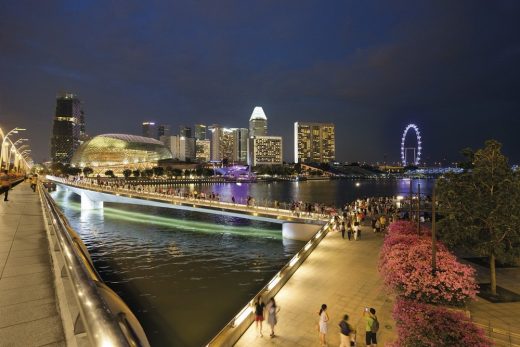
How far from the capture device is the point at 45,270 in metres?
6.10

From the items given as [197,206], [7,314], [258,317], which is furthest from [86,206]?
[7,314]

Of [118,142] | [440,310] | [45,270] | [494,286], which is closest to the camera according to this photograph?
[45,270]

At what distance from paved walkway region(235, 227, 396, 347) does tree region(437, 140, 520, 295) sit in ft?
13.4

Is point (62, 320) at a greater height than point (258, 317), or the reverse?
point (62, 320)

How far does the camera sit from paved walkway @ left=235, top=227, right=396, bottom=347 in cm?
1065

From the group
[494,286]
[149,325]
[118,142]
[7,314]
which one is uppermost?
[118,142]

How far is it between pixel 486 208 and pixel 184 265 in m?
18.8

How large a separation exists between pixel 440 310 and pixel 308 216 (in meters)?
26.4

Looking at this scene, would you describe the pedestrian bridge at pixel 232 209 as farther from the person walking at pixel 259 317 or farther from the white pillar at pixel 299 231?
the person walking at pixel 259 317

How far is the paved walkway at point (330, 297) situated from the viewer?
1065 centimetres

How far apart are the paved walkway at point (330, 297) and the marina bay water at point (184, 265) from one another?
3567 millimetres

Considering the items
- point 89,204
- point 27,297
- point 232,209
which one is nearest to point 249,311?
point 27,297

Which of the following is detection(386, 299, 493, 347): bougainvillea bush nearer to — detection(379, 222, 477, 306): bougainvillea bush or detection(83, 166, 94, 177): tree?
detection(379, 222, 477, 306): bougainvillea bush

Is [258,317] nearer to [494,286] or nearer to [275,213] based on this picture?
[494,286]
